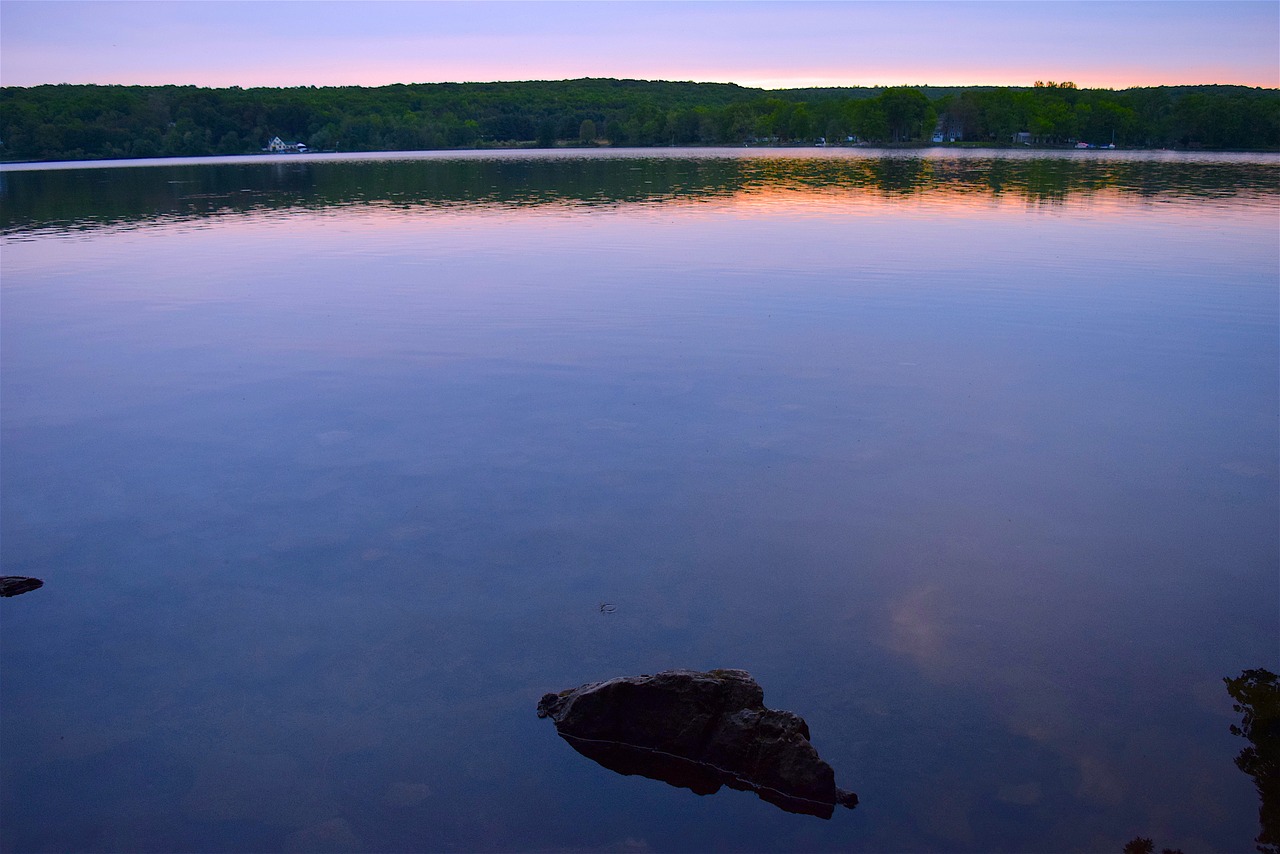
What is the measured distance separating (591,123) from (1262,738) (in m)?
189

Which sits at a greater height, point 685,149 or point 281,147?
point 281,147

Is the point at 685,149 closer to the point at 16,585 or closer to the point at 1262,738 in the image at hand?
the point at 16,585

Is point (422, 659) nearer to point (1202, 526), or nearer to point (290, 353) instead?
point (1202, 526)

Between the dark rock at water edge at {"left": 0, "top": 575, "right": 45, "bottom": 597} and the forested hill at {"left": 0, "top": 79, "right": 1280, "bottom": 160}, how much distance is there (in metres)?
156

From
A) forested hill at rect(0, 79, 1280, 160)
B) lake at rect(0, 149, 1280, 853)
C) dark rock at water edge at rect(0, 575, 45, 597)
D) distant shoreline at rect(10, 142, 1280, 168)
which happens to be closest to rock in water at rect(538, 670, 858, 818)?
lake at rect(0, 149, 1280, 853)

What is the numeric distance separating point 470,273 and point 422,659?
18.0 metres

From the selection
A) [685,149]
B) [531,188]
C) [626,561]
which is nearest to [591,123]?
[685,149]

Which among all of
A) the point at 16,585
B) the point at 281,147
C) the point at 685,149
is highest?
the point at 281,147

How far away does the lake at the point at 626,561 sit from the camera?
5.61 metres

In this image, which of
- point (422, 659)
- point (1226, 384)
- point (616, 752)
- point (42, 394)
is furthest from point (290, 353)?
point (1226, 384)

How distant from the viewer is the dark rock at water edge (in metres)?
7.86

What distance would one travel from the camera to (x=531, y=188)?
56.6 meters

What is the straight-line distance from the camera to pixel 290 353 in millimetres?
15727

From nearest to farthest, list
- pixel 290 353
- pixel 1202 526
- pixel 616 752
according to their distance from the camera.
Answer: pixel 616 752
pixel 1202 526
pixel 290 353
